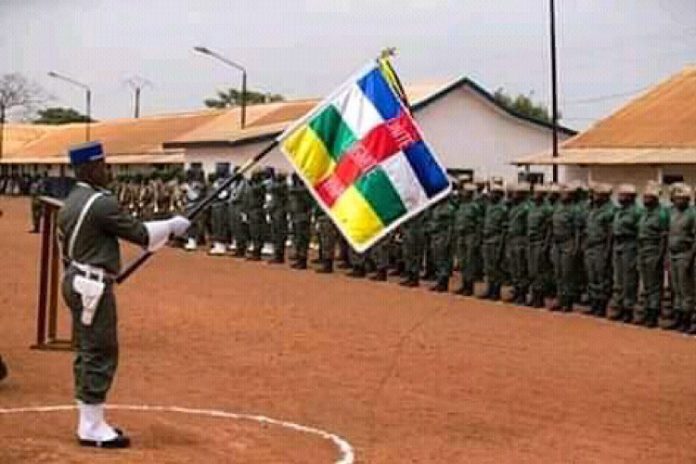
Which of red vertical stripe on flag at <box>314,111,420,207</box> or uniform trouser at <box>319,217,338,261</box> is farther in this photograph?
uniform trouser at <box>319,217,338,261</box>

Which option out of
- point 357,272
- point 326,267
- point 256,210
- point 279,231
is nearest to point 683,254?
point 357,272

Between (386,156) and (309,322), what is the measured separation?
682cm

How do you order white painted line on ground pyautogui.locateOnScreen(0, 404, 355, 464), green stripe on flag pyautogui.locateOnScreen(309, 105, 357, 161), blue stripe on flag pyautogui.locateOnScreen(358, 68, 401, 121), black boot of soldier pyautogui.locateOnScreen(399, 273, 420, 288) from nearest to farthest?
white painted line on ground pyautogui.locateOnScreen(0, 404, 355, 464), blue stripe on flag pyautogui.locateOnScreen(358, 68, 401, 121), green stripe on flag pyautogui.locateOnScreen(309, 105, 357, 161), black boot of soldier pyautogui.locateOnScreen(399, 273, 420, 288)

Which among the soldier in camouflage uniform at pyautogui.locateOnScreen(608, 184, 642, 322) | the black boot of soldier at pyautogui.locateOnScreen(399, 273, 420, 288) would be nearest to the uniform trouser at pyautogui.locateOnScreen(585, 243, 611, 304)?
the soldier in camouflage uniform at pyautogui.locateOnScreen(608, 184, 642, 322)

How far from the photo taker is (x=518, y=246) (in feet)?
60.8

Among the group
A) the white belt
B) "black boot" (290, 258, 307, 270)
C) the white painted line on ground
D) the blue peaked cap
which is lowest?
the white painted line on ground

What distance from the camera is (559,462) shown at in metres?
8.00

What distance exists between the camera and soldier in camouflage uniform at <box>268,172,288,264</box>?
25.0 meters

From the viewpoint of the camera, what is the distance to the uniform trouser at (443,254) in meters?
20.5

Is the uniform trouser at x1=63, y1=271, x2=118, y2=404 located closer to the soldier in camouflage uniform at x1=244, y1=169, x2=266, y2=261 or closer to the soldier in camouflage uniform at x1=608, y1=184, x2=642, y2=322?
the soldier in camouflage uniform at x1=608, y1=184, x2=642, y2=322

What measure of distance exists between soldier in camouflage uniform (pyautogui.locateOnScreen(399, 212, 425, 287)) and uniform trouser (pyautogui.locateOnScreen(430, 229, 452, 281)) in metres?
0.65

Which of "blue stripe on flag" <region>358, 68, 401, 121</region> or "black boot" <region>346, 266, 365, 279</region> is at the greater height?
"blue stripe on flag" <region>358, 68, 401, 121</region>

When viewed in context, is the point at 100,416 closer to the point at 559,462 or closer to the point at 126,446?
the point at 126,446

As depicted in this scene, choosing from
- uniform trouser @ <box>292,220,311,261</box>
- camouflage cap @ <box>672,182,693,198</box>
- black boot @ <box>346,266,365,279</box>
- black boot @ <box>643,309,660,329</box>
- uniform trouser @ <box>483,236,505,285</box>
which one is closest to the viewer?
camouflage cap @ <box>672,182,693,198</box>
